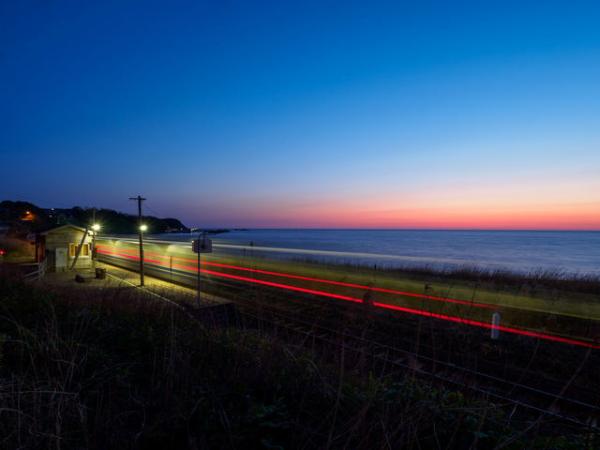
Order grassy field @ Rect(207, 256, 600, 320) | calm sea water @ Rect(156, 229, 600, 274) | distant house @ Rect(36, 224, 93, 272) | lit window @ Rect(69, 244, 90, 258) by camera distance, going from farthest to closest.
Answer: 1. calm sea water @ Rect(156, 229, 600, 274)
2. lit window @ Rect(69, 244, 90, 258)
3. distant house @ Rect(36, 224, 93, 272)
4. grassy field @ Rect(207, 256, 600, 320)

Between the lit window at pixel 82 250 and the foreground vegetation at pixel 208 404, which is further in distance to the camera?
the lit window at pixel 82 250

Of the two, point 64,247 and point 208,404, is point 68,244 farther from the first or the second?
point 208,404

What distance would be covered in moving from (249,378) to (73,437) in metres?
1.46

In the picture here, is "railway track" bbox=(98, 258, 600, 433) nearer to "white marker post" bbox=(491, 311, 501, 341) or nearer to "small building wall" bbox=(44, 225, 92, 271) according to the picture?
"white marker post" bbox=(491, 311, 501, 341)

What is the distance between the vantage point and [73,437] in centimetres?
217

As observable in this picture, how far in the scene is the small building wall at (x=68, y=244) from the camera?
88.2 feet

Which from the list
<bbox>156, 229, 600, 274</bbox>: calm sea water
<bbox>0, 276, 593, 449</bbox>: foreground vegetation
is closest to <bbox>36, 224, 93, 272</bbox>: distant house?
<bbox>156, 229, 600, 274</bbox>: calm sea water

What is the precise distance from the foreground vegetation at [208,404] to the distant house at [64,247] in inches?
1127

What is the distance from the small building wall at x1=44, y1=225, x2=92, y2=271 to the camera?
88.2 feet

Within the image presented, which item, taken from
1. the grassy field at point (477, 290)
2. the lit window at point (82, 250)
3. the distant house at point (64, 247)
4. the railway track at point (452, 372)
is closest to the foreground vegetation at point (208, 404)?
the railway track at point (452, 372)

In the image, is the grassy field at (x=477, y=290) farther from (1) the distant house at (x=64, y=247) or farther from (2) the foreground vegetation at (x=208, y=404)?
(1) the distant house at (x=64, y=247)

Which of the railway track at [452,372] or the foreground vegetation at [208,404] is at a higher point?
the foreground vegetation at [208,404]

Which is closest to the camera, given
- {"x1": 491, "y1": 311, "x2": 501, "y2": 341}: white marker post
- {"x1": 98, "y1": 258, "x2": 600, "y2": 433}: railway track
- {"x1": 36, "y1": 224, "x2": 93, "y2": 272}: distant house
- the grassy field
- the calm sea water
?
{"x1": 98, "y1": 258, "x2": 600, "y2": 433}: railway track

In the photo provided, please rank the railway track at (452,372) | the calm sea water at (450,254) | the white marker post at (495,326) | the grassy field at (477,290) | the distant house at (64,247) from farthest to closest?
the calm sea water at (450,254), the distant house at (64,247), the grassy field at (477,290), the white marker post at (495,326), the railway track at (452,372)
